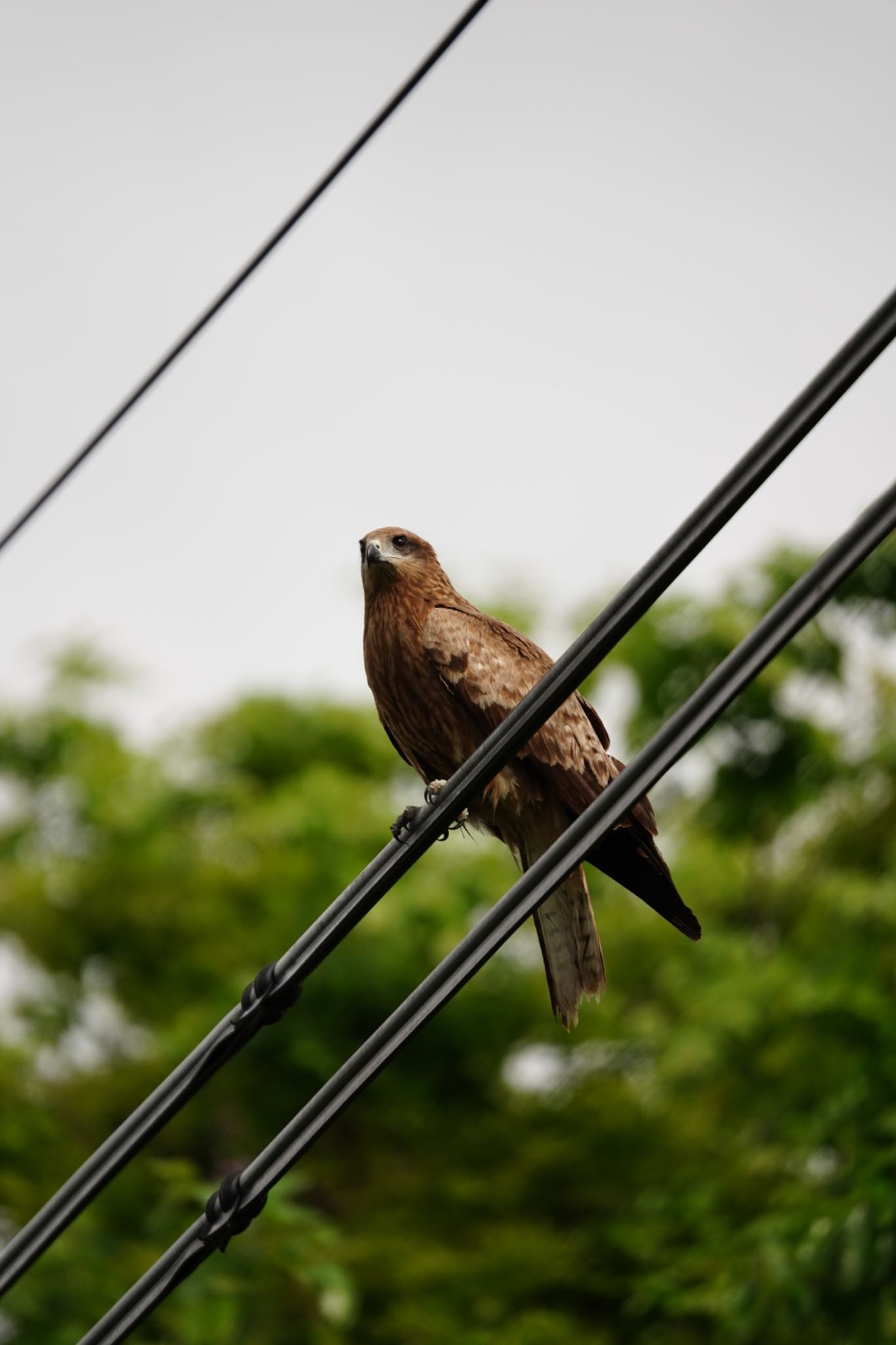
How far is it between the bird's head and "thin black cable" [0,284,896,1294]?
5.16 ft

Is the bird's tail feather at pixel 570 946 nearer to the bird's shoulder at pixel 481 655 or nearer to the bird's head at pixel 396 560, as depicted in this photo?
the bird's shoulder at pixel 481 655

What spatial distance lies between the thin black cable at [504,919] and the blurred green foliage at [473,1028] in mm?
2632

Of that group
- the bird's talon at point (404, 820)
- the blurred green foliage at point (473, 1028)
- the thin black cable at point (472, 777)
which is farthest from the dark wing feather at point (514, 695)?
the blurred green foliage at point (473, 1028)

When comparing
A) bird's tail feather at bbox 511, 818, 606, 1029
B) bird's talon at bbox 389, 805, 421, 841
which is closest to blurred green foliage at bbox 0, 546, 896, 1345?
bird's tail feather at bbox 511, 818, 606, 1029

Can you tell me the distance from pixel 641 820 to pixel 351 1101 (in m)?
1.38

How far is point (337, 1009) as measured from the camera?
40.2ft

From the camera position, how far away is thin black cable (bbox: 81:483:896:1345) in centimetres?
222

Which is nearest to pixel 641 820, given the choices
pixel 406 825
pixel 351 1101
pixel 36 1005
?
pixel 406 825

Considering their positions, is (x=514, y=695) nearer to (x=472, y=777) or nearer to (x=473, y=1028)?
(x=472, y=777)

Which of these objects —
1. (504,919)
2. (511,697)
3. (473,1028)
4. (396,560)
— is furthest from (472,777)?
(473,1028)

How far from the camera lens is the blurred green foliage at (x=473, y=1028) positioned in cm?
770

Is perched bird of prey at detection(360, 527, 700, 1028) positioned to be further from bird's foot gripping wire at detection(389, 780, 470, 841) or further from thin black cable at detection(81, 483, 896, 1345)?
thin black cable at detection(81, 483, 896, 1345)

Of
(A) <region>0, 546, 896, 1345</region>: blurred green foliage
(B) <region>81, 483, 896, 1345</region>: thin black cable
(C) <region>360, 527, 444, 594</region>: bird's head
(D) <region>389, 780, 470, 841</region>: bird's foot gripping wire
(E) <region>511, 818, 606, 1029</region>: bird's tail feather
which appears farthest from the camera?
(A) <region>0, 546, 896, 1345</region>: blurred green foliage

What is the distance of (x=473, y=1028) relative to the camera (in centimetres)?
1236
